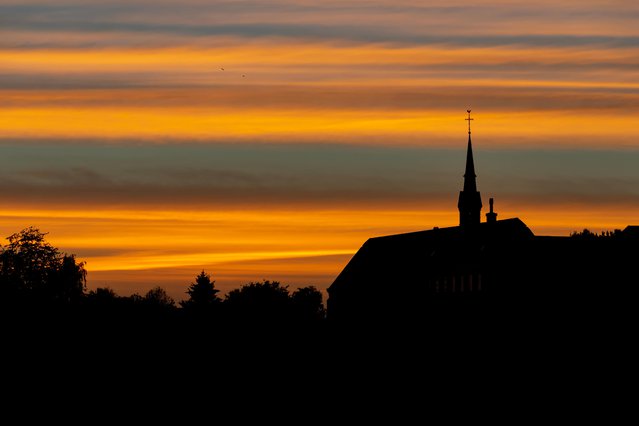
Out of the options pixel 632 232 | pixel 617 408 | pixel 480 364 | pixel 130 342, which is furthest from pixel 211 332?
pixel 632 232

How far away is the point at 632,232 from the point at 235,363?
83.1 meters

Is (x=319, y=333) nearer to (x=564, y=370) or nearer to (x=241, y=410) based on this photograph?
(x=564, y=370)

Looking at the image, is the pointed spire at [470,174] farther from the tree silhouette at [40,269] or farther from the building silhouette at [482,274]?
the tree silhouette at [40,269]

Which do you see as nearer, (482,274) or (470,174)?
(482,274)

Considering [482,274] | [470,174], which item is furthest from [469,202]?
[482,274]

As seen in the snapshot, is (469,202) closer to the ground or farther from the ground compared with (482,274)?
farther from the ground

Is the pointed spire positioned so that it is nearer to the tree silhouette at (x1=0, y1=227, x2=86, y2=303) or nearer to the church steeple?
the church steeple

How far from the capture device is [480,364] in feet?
307

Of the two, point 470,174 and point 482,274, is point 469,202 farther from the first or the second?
point 482,274

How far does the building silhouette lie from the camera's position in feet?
430

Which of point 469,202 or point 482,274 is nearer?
point 482,274

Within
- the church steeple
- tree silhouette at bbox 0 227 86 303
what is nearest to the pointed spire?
the church steeple

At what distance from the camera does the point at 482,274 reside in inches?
5901

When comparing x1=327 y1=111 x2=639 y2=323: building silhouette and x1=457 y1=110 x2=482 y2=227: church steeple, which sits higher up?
x1=457 y1=110 x2=482 y2=227: church steeple
